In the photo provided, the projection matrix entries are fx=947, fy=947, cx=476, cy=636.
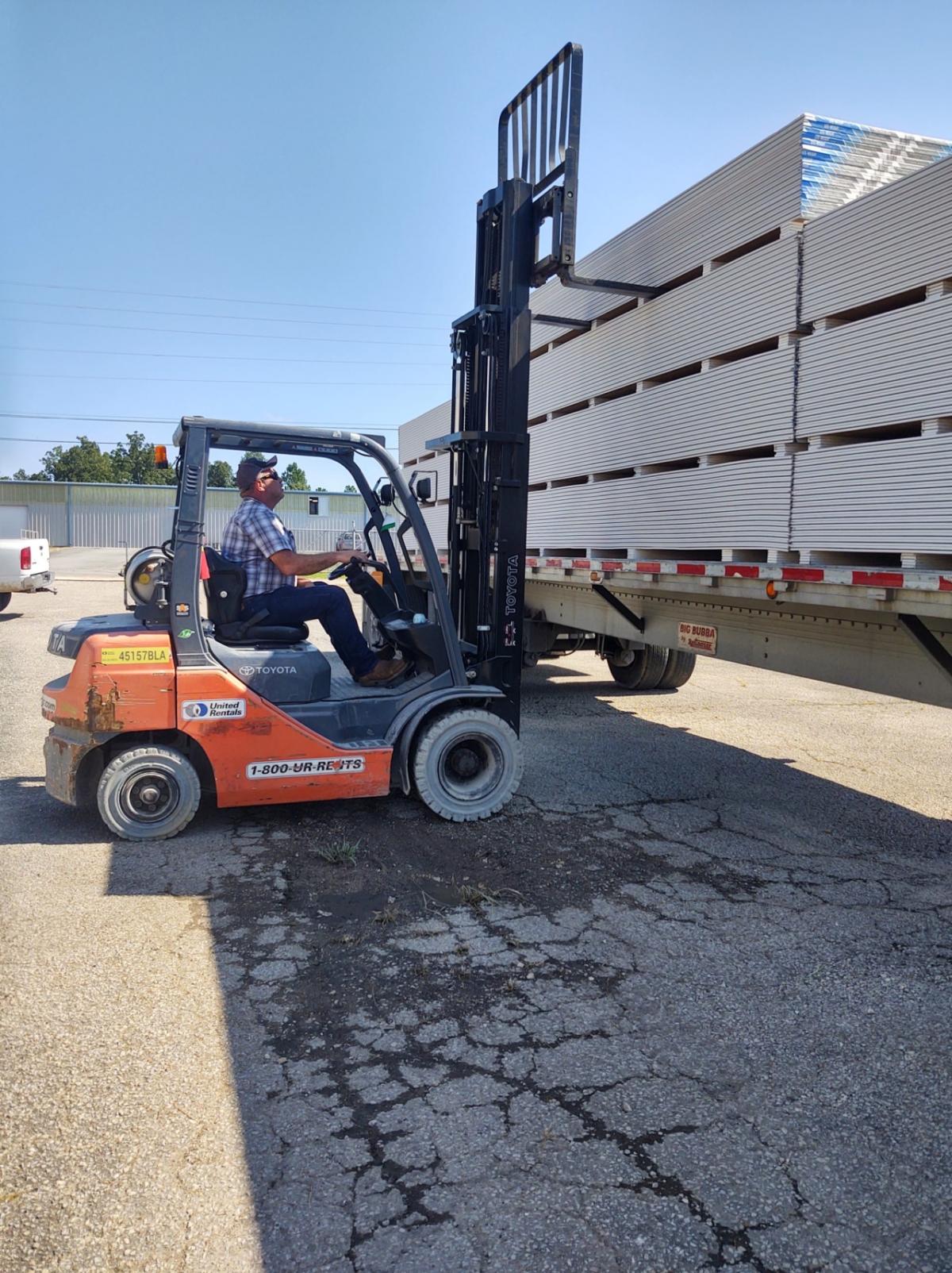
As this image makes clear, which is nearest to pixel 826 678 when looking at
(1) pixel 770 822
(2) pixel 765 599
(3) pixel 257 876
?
(2) pixel 765 599

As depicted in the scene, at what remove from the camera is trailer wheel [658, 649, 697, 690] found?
948 cm

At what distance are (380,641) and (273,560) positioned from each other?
98cm

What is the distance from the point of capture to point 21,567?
45.2 ft

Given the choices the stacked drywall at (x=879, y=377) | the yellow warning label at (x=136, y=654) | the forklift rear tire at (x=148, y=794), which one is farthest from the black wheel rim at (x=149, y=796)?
the stacked drywall at (x=879, y=377)

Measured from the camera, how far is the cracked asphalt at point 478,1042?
7.03 ft

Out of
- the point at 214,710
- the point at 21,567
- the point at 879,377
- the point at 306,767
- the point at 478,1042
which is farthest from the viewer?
the point at 21,567

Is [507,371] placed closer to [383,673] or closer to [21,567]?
[383,673]

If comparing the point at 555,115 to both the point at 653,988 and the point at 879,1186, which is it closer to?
the point at 653,988

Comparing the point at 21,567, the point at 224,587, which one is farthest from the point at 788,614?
the point at 21,567

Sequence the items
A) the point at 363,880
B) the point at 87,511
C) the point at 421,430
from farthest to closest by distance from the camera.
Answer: the point at 87,511, the point at 421,430, the point at 363,880

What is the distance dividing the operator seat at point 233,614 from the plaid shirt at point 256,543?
6 cm

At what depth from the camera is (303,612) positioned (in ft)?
16.8

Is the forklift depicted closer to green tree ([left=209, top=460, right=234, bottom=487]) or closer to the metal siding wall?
green tree ([left=209, top=460, right=234, bottom=487])

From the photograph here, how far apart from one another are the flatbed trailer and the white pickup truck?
31.1 ft
